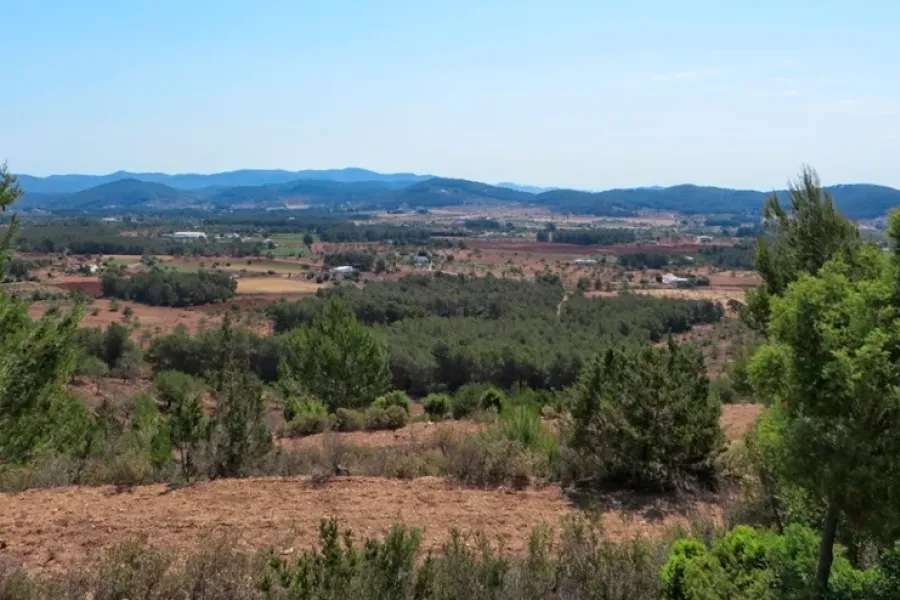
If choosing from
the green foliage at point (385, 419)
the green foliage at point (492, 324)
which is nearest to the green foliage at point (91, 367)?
the green foliage at point (492, 324)

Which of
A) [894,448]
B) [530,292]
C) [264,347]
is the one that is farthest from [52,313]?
[530,292]

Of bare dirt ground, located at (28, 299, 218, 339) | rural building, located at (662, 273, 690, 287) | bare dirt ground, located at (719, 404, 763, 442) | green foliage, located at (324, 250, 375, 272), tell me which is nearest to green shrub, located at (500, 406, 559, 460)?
bare dirt ground, located at (719, 404, 763, 442)

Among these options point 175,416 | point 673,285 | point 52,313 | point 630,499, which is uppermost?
point 52,313

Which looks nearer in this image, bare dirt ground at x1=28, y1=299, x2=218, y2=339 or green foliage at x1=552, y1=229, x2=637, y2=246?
bare dirt ground at x1=28, y1=299, x2=218, y2=339

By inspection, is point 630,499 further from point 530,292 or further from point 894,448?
point 530,292

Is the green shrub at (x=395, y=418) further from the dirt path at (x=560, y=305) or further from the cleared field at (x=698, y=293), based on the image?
the cleared field at (x=698, y=293)

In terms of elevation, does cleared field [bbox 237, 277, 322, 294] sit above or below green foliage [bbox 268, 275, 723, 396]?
below

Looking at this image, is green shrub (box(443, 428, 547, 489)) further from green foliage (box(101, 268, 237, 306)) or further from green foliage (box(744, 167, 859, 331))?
green foliage (box(101, 268, 237, 306))

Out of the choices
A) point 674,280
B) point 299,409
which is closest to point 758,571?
point 299,409
